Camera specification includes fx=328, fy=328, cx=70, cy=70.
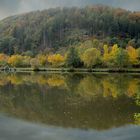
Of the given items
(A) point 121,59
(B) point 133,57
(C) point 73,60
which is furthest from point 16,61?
(A) point 121,59

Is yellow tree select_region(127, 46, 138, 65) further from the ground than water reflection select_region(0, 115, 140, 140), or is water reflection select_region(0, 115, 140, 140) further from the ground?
yellow tree select_region(127, 46, 138, 65)

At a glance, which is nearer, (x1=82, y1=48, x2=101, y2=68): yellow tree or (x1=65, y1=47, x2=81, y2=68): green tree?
(x1=82, y1=48, x2=101, y2=68): yellow tree

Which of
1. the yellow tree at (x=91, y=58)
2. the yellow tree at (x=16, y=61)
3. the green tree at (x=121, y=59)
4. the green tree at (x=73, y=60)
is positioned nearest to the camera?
Answer: the green tree at (x=121, y=59)

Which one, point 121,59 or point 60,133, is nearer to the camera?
point 60,133

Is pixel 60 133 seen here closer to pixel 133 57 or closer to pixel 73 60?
pixel 133 57

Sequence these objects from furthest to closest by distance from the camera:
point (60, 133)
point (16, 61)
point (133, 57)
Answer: point (16, 61) → point (133, 57) → point (60, 133)

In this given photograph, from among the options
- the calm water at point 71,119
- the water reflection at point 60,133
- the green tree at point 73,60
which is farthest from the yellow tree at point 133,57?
the water reflection at point 60,133

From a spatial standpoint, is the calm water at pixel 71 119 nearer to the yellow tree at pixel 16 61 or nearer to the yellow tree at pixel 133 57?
the yellow tree at pixel 133 57

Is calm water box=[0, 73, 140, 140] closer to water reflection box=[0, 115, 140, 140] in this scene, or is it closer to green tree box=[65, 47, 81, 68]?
water reflection box=[0, 115, 140, 140]

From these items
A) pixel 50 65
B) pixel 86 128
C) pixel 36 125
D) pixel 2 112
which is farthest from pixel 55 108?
pixel 50 65

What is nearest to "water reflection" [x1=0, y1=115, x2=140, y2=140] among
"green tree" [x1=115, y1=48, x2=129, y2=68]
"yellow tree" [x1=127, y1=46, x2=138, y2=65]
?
"green tree" [x1=115, y1=48, x2=129, y2=68]

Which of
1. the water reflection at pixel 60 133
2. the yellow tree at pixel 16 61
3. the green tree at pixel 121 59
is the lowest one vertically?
the water reflection at pixel 60 133

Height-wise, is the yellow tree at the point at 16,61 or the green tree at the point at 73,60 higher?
the yellow tree at the point at 16,61

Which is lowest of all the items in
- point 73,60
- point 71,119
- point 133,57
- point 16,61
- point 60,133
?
point 60,133
